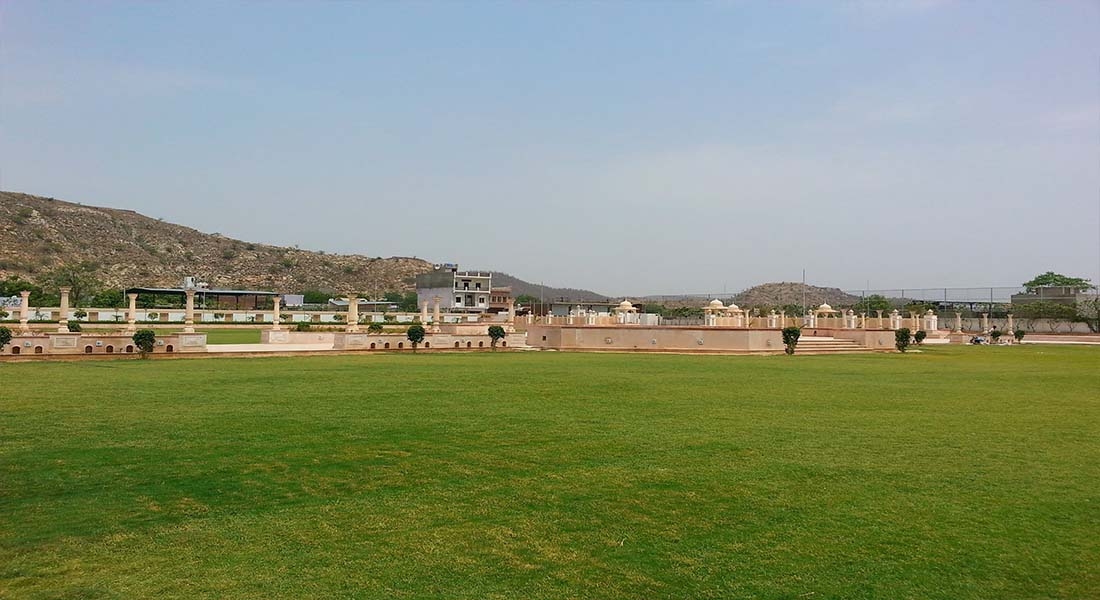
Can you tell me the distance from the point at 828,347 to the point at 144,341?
84.0 ft

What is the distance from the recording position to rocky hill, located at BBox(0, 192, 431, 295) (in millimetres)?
77812

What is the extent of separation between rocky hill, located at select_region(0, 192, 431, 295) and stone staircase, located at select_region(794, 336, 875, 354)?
6495 centimetres

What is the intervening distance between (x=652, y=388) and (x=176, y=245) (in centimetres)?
9757

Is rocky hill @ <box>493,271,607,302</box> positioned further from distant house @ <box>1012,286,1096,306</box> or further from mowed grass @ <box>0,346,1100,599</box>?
mowed grass @ <box>0,346,1100,599</box>

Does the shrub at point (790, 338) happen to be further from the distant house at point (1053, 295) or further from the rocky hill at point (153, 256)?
the rocky hill at point (153, 256)

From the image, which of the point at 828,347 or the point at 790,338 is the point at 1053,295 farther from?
the point at 790,338

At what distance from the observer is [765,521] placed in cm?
548

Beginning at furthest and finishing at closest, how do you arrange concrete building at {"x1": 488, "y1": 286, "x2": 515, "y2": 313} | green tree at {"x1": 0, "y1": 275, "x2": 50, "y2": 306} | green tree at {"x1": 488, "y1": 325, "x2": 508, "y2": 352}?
concrete building at {"x1": 488, "y1": 286, "x2": 515, "y2": 313} < green tree at {"x1": 0, "y1": 275, "x2": 50, "y2": 306} < green tree at {"x1": 488, "y1": 325, "x2": 508, "y2": 352}

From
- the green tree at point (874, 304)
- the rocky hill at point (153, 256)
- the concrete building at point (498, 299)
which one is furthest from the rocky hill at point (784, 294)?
the rocky hill at point (153, 256)

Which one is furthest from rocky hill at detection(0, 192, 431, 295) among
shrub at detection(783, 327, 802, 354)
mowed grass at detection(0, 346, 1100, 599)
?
mowed grass at detection(0, 346, 1100, 599)

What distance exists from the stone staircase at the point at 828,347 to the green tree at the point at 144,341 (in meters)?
22.5

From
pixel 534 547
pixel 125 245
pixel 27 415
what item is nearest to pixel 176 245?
pixel 125 245

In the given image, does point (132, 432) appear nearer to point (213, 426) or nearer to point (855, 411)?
point (213, 426)

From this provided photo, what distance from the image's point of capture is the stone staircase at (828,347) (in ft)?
103
